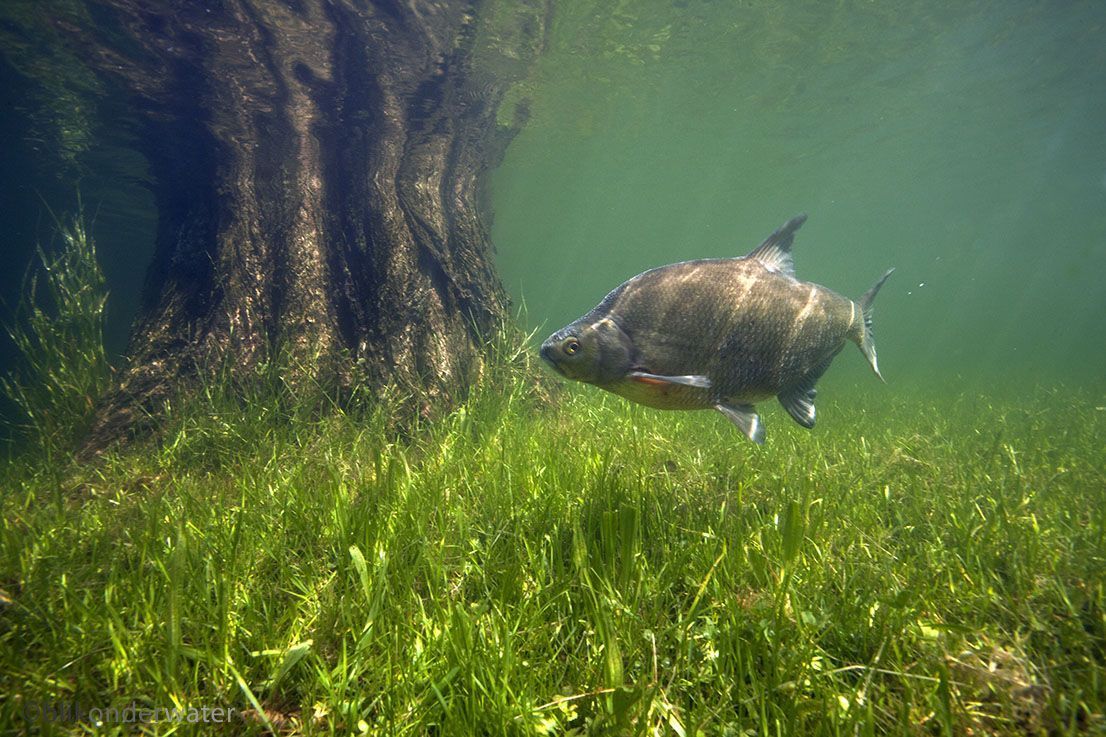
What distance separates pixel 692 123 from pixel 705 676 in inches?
1111

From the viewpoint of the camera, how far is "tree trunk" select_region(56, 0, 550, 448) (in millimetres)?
6934

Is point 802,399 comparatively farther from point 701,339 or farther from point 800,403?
point 701,339

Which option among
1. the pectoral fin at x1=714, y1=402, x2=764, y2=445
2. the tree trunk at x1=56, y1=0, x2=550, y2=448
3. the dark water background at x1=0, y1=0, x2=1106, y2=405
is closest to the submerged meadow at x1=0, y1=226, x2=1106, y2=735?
the pectoral fin at x1=714, y1=402, x2=764, y2=445

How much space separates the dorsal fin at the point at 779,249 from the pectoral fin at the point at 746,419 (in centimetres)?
117

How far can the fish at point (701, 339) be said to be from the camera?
2.80 m

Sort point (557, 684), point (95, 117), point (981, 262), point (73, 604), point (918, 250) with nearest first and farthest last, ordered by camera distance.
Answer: point (557, 684), point (73, 604), point (95, 117), point (918, 250), point (981, 262)

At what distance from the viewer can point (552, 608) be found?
2281mm

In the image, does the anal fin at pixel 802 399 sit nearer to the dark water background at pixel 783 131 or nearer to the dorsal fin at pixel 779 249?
the dorsal fin at pixel 779 249

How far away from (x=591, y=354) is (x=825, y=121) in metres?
30.3

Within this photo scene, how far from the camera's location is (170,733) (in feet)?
5.25

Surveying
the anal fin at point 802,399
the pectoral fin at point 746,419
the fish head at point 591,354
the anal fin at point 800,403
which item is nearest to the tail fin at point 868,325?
the anal fin at point 802,399

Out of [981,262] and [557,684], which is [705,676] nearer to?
[557,684]

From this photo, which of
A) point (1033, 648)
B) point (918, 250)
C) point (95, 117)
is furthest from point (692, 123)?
point (918, 250)

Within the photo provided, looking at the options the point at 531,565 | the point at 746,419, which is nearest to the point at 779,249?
the point at 746,419
